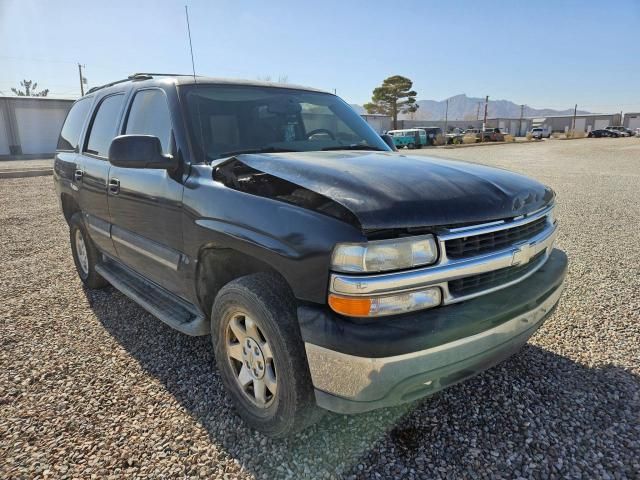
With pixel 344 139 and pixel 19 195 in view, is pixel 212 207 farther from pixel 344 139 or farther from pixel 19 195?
pixel 19 195

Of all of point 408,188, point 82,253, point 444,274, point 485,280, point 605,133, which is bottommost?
point 605,133

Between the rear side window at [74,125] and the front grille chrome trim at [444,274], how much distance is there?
387 cm

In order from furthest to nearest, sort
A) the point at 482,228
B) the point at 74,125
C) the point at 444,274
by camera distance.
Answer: the point at 74,125, the point at 482,228, the point at 444,274

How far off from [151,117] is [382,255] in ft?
7.25

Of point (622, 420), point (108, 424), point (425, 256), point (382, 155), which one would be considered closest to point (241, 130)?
point (382, 155)

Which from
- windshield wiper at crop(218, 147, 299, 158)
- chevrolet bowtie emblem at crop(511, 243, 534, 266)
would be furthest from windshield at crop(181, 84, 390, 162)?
chevrolet bowtie emblem at crop(511, 243, 534, 266)

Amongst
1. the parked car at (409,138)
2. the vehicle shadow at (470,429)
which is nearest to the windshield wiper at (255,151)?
the vehicle shadow at (470,429)

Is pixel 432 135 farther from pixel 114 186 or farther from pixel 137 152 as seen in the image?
pixel 137 152

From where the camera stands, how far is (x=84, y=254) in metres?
4.59

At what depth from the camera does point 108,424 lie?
2424 millimetres

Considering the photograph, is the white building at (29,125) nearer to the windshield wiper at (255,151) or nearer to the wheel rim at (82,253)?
the wheel rim at (82,253)

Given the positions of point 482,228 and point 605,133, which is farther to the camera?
point 605,133

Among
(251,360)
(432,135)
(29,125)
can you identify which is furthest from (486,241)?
(432,135)

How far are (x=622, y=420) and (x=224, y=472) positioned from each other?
7.02 ft
